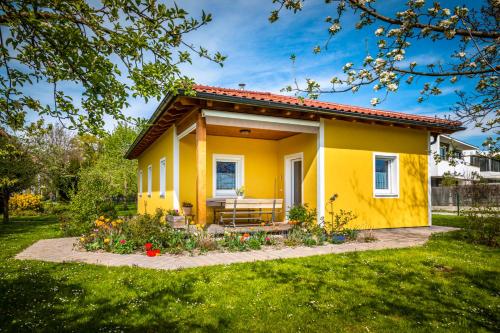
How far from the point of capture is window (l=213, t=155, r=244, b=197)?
1047 cm

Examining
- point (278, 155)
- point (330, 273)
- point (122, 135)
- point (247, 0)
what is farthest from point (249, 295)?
point (122, 135)

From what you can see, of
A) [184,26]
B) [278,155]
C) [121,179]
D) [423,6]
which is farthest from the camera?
[121,179]

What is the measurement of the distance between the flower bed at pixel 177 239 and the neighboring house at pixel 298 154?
59 cm

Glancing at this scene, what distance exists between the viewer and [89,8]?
10.6 feet

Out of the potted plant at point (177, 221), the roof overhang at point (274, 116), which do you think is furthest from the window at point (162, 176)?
the potted plant at point (177, 221)

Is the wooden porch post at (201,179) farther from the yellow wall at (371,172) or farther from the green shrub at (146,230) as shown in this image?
the yellow wall at (371,172)

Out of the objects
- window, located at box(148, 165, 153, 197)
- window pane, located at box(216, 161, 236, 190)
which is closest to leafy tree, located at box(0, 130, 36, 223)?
window, located at box(148, 165, 153, 197)

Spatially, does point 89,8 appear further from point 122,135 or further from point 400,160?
point 122,135

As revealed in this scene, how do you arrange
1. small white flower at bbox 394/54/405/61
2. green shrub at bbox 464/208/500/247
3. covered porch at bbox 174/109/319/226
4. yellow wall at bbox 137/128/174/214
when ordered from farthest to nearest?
yellow wall at bbox 137/128/174/214 → covered porch at bbox 174/109/319/226 → green shrub at bbox 464/208/500/247 → small white flower at bbox 394/54/405/61

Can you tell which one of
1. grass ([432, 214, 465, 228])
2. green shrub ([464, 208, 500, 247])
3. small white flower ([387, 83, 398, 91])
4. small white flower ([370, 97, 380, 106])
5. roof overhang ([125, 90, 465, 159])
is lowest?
grass ([432, 214, 465, 228])

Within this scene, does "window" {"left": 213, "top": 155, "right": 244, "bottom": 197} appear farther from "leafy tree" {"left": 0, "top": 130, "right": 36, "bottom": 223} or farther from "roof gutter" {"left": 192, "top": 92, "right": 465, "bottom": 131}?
"leafy tree" {"left": 0, "top": 130, "right": 36, "bottom": 223}

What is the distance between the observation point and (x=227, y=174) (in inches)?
421

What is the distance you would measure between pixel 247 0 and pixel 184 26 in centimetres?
165

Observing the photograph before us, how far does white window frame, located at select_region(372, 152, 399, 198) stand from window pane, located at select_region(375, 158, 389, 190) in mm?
88
